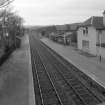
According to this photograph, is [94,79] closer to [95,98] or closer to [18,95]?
[95,98]

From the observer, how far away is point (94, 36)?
2522 cm

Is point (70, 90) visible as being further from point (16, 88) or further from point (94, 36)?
point (94, 36)

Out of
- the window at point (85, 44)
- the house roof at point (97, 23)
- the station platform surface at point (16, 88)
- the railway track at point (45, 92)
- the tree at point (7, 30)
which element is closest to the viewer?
the station platform surface at point (16, 88)

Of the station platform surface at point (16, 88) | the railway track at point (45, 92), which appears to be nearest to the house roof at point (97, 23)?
the railway track at point (45, 92)

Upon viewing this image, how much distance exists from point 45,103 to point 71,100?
1.80 m

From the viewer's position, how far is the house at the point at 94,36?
24.1 m

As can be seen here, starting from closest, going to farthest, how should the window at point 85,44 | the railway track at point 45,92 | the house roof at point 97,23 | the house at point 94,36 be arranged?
1. the railway track at point 45,92
2. the house at point 94,36
3. the house roof at point 97,23
4. the window at point 85,44

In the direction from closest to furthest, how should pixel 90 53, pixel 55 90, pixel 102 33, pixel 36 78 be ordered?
1. pixel 55 90
2. pixel 36 78
3. pixel 102 33
4. pixel 90 53

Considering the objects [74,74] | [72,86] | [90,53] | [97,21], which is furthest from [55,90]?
[97,21]

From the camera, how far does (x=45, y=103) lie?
1034 cm

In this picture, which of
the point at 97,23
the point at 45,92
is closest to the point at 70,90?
the point at 45,92

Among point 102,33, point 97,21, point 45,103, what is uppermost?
point 97,21

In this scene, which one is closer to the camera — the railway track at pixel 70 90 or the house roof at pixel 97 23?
the railway track at pixel 70 90

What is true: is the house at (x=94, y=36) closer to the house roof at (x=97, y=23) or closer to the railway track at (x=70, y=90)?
the house roof at (x=97, y=23)
